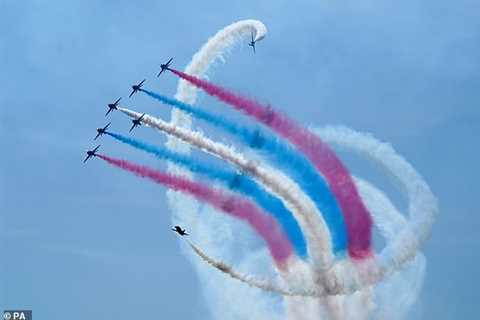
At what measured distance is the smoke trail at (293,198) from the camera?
6272 centimetres

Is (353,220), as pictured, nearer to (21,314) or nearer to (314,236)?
(314,236)

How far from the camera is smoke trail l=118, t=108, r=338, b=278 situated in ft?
206

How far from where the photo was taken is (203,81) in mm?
66875

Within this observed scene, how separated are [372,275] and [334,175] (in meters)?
9.25

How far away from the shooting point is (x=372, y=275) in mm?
65938

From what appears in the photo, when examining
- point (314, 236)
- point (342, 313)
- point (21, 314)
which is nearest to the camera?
point (314, 236)

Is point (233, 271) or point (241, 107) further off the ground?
point (241, 107)

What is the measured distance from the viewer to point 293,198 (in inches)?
2470

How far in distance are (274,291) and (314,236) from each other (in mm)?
5940

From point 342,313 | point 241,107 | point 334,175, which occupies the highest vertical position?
point 241,107

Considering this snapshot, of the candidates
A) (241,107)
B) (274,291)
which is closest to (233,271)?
(274,291)

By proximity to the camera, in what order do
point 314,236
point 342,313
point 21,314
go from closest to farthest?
point 314,236, point 342,313, point 21,314

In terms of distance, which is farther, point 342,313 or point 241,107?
point 342,313

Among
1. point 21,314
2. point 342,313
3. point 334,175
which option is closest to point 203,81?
point 334,175
